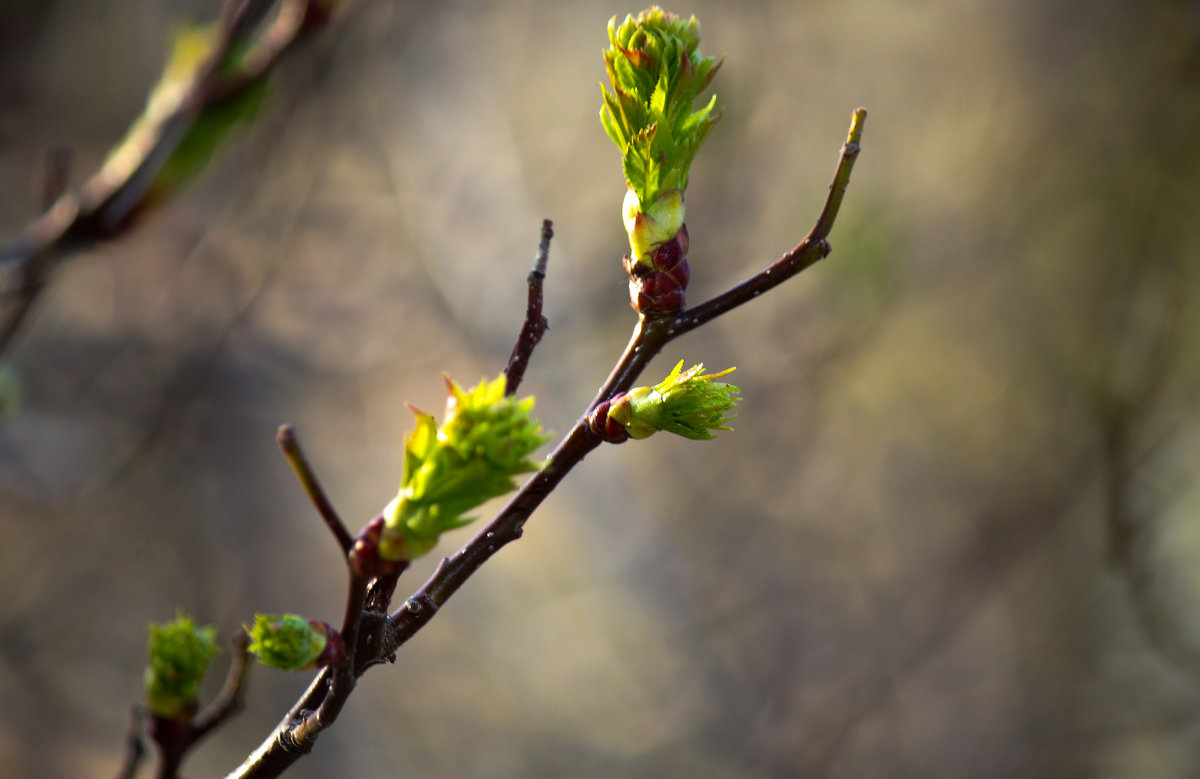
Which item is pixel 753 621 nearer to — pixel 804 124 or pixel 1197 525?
pixel 1197 525

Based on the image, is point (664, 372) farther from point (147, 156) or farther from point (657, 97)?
point (657, 97)

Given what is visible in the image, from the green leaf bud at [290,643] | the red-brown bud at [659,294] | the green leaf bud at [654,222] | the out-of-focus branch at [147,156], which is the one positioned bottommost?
the green leaf bud at [290,643]

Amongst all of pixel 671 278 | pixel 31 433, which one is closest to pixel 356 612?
pixel 671 278

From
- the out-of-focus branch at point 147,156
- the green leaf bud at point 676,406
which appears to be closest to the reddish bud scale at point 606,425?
the green leaf bud at point 676,406

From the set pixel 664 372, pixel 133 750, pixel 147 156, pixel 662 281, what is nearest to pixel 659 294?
pixel 662 281

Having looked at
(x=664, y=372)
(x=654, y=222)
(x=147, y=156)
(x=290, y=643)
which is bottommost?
(x=290, y=643)

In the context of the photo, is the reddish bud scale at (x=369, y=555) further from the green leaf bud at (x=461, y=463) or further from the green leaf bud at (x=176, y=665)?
the green leaf bud at (x=176, y=665)

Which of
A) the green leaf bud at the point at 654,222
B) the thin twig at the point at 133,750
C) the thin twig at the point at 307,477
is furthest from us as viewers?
the thin twig at the point at 133,750
